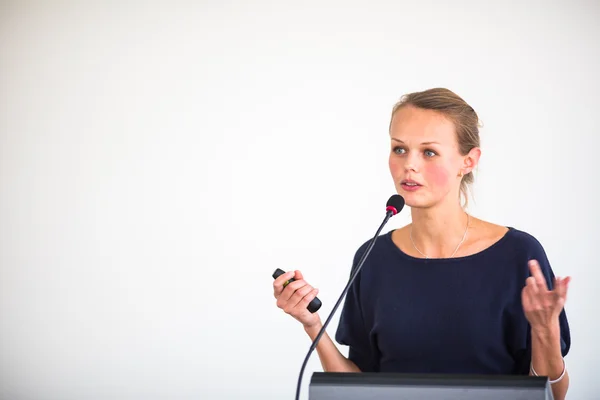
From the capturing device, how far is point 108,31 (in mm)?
4258

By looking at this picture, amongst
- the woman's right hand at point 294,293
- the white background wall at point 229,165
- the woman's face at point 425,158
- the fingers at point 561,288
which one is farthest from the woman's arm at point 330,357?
Answer: the white background wall at point 229,165

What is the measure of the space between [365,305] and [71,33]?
9.80ft

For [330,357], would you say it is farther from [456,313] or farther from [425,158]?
A: [425,158]

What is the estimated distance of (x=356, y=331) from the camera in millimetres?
1974

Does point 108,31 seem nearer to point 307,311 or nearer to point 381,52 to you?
point 381,52

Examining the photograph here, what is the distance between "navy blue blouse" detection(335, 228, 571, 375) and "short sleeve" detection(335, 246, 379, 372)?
0.02 m

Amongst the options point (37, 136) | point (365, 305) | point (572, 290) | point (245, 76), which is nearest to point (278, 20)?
point (245, 76)

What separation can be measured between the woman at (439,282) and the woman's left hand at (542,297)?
0.23 metres

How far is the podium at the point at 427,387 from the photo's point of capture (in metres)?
1.13

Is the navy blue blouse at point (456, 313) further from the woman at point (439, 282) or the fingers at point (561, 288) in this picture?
the fingers at point (561, 288)

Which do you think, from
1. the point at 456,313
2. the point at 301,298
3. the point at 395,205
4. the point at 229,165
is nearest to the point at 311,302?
the point at 301,298

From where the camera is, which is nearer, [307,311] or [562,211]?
[307,311]

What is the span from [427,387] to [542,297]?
0.37 metres

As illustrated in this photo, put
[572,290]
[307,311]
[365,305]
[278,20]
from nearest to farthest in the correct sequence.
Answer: [307,311], [365,305], [572,290], [278,20]
